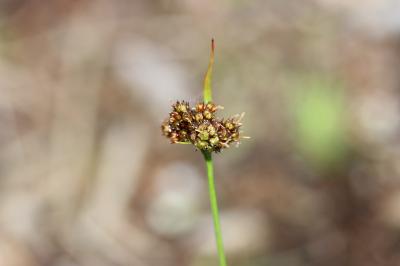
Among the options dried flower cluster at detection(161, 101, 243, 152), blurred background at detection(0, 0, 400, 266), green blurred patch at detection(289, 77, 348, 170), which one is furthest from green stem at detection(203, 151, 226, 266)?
green blurred patch at detection(289, 77, 348, 170)

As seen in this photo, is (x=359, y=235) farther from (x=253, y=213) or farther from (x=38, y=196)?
(x=38, y=196)

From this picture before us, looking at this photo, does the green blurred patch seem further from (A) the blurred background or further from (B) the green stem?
(B) the green stem

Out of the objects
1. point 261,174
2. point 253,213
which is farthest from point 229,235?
point 261,174

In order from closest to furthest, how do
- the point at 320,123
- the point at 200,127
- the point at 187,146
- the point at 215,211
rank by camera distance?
the point at 215,211, the point at 200,127, the point at 320,123, the point at 187,146

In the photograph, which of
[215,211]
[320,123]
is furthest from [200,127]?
[320,123]

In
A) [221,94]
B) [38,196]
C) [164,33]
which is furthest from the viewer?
[164,33]

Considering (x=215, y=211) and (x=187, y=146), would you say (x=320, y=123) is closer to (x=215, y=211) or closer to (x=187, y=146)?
(x=187, y=146)
